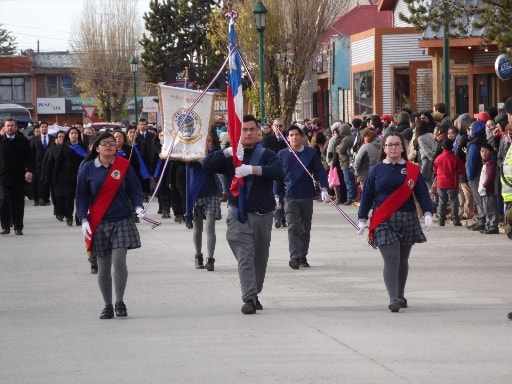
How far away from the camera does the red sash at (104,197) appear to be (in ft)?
39.1

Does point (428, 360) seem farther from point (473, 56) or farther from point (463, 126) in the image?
point (473, 56)

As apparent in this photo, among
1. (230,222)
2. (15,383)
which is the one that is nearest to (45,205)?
(230,222)

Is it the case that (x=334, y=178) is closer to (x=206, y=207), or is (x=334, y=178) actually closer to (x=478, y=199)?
(x=478, y=199)

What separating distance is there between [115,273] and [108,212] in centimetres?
54

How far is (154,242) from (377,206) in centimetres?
845

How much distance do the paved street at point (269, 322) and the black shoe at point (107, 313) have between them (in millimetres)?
96

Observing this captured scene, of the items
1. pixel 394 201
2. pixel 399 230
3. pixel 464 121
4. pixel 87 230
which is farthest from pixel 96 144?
pixel 464 121

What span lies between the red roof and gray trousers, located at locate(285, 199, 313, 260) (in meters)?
41.0

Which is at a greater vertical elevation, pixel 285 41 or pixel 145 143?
pixel 285 41

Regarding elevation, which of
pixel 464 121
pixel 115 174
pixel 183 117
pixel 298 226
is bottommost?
pixel 298 226

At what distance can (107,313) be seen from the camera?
11.9 metres

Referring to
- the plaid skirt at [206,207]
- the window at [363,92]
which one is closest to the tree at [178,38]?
the window at [363,92]

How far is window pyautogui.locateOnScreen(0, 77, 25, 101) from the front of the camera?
104812 mm

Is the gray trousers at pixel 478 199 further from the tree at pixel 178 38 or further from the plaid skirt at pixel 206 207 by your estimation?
the tree at pixel 178 38
